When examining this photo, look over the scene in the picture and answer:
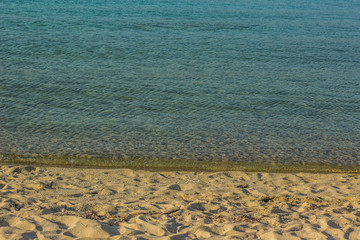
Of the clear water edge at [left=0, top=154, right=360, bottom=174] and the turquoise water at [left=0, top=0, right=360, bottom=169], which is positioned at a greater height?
the turquoise water at [left=0, top=0, right=360, bottom=169]

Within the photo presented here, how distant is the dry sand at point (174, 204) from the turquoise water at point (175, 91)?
93 cm

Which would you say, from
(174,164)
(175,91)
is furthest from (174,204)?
(175,91)

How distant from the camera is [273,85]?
12.1 meters

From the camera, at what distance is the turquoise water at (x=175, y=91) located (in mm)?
8094

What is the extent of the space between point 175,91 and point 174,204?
6.14 meters

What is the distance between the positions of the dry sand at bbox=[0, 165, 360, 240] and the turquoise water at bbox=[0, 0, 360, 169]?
927 mm

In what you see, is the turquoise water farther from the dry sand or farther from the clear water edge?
the dry sand

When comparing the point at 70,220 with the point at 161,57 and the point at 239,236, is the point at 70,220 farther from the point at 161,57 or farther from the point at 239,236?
the point at 161,57

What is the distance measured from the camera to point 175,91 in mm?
11227

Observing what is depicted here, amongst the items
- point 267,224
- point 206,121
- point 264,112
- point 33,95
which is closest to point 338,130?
point 264,112

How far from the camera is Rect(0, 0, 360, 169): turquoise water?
809cm

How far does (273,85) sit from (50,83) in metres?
5.98

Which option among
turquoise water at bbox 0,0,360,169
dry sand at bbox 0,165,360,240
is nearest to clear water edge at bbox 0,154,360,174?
turquoise water at bbox 0,0,360,169

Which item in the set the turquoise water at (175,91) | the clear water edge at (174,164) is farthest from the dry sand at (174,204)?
the turquoise water at (175,91)
